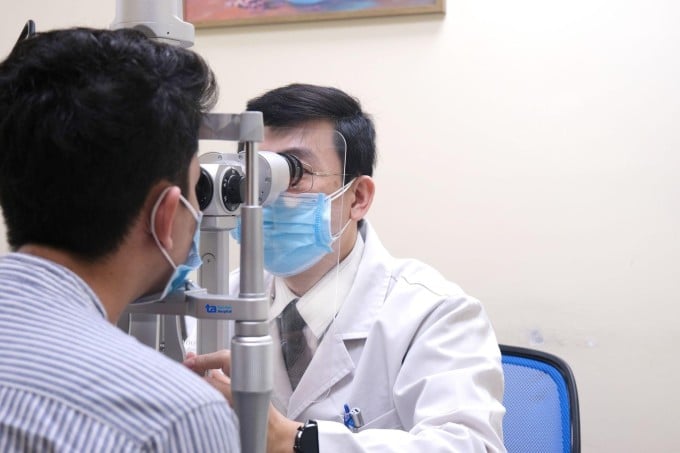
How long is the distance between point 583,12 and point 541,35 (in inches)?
4.9

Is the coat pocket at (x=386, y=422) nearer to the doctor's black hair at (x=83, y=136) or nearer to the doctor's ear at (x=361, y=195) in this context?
the doctor's ear at (x=361, y=195)

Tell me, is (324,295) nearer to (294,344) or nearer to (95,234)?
(294,344)

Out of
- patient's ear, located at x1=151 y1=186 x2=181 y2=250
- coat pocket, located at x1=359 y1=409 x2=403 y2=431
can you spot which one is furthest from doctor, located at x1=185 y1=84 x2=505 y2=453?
patient's ear, located at x1=151 y1=186 x2=181 y2=250

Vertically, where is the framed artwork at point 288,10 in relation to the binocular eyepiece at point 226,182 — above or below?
above

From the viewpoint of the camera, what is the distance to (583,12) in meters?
2.05

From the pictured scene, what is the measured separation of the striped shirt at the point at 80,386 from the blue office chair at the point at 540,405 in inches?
38.3

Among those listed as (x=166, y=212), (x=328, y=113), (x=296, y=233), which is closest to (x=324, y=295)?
(x=296, y=233)

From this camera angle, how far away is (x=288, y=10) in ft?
7.51

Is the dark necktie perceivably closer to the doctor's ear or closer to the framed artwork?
the doctor's ear

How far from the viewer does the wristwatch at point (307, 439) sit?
3.69 feet

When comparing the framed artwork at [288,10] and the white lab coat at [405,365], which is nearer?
the white lab coat at [405,365]

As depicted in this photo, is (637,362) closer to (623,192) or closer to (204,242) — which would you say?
(623,192)

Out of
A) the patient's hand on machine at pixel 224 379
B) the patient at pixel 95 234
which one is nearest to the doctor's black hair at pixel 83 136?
the patient at pixel 95 234

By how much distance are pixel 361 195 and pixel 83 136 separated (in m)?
0.83
